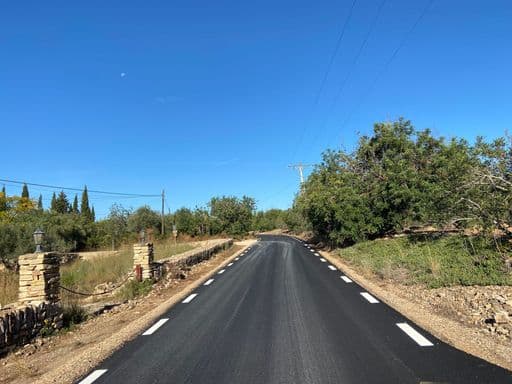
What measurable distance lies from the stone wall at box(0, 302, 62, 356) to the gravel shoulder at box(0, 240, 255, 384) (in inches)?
7.4

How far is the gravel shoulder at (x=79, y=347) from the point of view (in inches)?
229

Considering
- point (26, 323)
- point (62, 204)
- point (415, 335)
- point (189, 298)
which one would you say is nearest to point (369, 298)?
point (415, 335)

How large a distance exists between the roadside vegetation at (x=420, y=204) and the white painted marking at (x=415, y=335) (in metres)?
3.96

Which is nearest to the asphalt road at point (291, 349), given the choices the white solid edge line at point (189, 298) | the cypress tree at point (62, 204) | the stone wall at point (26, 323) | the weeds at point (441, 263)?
the white solid edge line at point (189, 298)

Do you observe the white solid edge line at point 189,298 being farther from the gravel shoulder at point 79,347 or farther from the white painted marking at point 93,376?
the white painted marking at point 93,376

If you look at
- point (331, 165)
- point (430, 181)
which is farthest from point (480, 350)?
point (331, 165)

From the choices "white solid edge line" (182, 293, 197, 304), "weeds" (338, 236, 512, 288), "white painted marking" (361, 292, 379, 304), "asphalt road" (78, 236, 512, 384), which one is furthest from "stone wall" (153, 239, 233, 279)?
"white painted marking" (361, 292, 379, 304)

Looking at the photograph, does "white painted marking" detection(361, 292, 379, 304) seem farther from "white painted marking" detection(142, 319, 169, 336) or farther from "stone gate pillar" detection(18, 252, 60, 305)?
"stone gate pillar" detection(18, 252, 60, 305)

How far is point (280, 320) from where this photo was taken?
793cm

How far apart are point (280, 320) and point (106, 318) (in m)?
4.52

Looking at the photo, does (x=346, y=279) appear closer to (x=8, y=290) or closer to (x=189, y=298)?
(x=189, y=298)

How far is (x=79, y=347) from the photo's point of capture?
7.33 meters

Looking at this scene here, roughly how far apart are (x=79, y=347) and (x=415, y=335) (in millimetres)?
5616

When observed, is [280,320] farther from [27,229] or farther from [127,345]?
[27,229]
